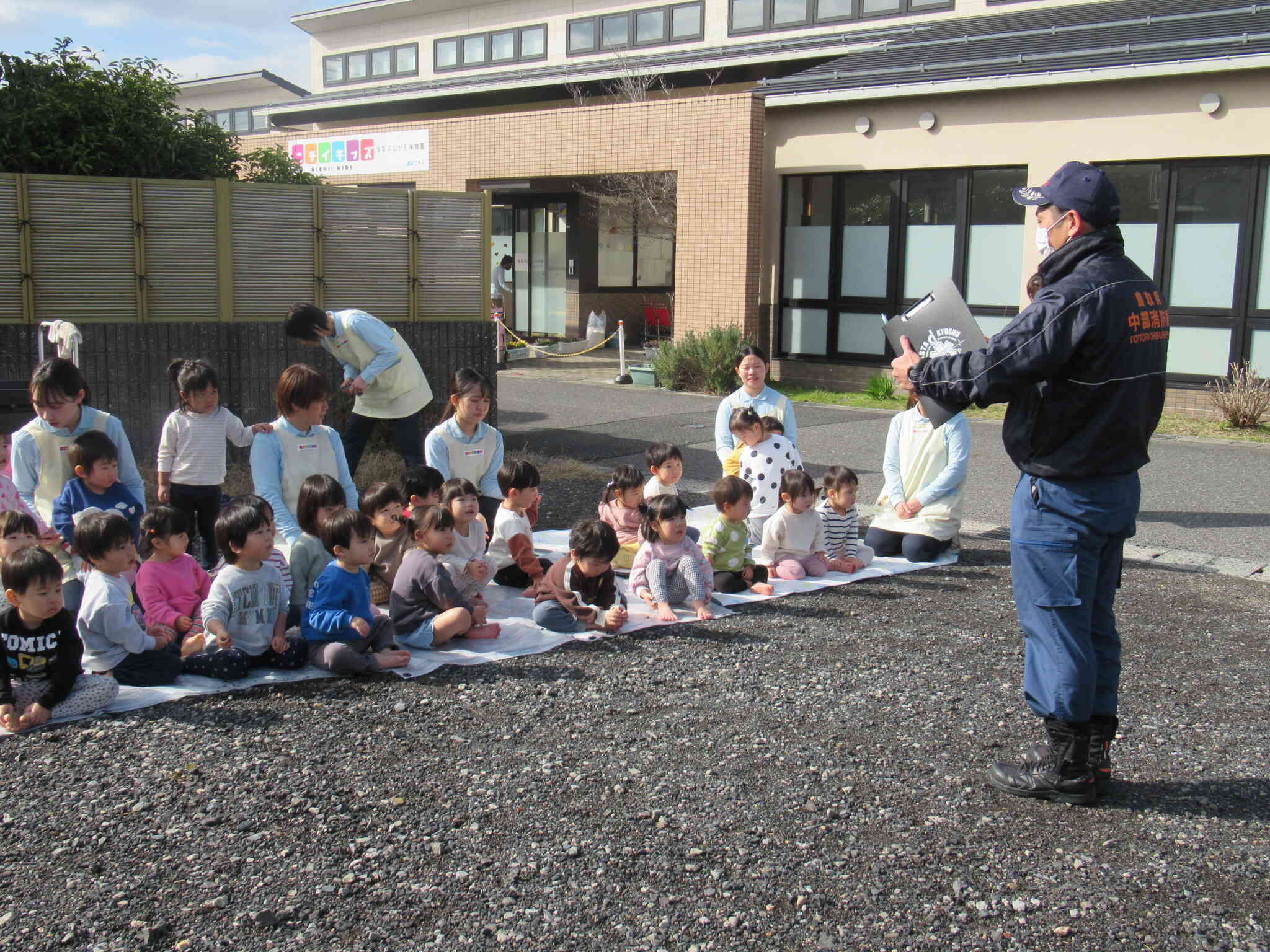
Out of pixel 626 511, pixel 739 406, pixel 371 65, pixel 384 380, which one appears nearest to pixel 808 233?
pixel 739 406

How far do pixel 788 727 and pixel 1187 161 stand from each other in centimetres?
1214

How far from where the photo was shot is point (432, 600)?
209 inches

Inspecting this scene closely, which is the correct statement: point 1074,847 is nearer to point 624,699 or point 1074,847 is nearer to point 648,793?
point 648,793

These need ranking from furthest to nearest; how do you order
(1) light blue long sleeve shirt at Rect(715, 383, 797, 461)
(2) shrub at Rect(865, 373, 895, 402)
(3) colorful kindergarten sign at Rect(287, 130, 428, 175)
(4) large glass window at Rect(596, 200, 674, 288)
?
(4) large glass window at Rect(596, 200, 674, 288) < (3) colorful kindergarten sign at Rect(287, 130, 428, 175) < (2) shrub at Rect(865, 373, 895, 402) < (1) light blue long sleeve shirt at Rect(715, 383, 797, 461)

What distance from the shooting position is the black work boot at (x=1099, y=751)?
153 inches

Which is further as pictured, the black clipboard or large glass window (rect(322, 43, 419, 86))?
large glass window (rect(322, 43, 419, 86))

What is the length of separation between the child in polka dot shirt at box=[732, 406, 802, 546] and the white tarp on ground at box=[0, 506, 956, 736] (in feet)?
2.09

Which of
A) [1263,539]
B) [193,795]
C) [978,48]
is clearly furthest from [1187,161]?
[193,795]

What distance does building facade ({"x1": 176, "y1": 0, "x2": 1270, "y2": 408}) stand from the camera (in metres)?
13.9

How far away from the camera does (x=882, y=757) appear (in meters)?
4.17

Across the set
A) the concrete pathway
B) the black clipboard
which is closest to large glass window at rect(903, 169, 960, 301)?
the concrete pathway

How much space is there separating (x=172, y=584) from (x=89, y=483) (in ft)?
2.90

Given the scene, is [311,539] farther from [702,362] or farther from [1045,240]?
[702,362]

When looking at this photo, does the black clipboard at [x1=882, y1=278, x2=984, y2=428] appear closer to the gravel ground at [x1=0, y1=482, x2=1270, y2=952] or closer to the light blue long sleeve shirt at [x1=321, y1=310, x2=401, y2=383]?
the gravel ground at [x1=0, y1=482, x2=1270, y2=952]
